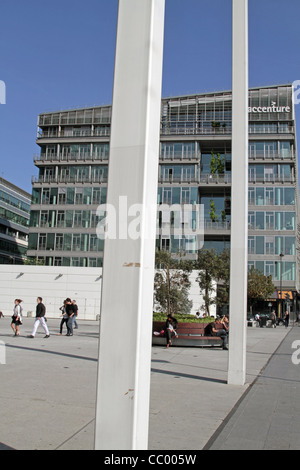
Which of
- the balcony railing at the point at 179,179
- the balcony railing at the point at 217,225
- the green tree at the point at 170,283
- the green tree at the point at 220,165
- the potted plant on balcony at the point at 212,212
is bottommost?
the green tree at the point at 170,283

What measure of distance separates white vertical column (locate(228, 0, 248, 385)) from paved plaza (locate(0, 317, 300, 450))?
0.69 metres

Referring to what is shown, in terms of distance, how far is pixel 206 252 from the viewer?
37.2m

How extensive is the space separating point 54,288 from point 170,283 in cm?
1674

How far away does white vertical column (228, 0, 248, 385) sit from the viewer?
9.06 m

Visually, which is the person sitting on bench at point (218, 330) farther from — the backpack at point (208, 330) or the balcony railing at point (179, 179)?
the balcony railing at point (179, 179)

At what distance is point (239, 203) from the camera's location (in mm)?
9188

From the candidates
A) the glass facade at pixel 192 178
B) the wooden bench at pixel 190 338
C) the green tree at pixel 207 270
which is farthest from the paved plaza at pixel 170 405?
the glass facade at pixel 192 178

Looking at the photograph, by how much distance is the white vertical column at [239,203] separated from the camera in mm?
9062

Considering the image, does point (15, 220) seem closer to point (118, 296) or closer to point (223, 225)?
point (223, 225)

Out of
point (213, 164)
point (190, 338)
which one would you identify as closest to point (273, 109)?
point (213, 164)

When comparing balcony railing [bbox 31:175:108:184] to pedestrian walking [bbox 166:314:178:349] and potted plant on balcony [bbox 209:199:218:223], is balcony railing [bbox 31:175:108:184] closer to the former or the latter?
potted plant on balcony [bbox 209:199:218:223]

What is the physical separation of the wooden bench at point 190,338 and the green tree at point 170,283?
1152cm

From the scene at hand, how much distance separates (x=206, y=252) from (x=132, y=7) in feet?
112

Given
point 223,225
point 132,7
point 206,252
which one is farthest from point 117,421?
point 223,225
